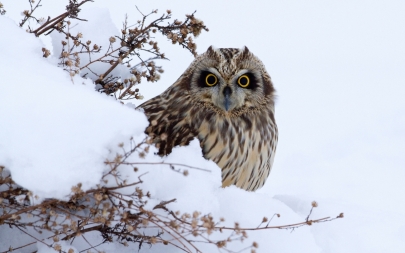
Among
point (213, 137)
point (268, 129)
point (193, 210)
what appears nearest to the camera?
point (193, 210)

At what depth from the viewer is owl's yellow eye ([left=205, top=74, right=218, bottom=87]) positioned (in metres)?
2.55

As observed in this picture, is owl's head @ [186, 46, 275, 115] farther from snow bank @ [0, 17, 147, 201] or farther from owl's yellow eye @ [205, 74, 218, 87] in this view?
snow bank @ [0, 17, 147, 201]

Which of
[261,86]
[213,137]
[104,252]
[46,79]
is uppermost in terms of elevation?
[261,86]

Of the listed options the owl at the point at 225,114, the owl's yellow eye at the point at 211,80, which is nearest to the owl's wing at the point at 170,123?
the owl at the point at 225,114

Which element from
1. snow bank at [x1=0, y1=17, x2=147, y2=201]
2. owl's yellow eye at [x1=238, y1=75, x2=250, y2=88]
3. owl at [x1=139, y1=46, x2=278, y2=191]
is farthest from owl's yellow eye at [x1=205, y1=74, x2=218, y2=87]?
snow bank at [x1=0, y1=17, x2=147, y2=201]

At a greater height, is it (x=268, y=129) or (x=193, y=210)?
(x=268, y=129)

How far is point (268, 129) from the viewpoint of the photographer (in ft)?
9.05

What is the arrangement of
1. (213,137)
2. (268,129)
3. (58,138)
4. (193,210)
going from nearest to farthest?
(58,138) < (193,210) < (213,137) < (268,129)

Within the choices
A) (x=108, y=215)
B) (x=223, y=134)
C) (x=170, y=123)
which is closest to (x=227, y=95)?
(x=223, y=134)

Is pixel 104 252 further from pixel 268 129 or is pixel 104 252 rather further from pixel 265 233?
pixel 268 129

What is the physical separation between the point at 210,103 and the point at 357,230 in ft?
→ 2.85

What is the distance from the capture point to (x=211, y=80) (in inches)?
101

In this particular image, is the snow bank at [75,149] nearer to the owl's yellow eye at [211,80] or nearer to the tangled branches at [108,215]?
the tangled branches at [108,215]

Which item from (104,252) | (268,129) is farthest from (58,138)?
(268,129)
